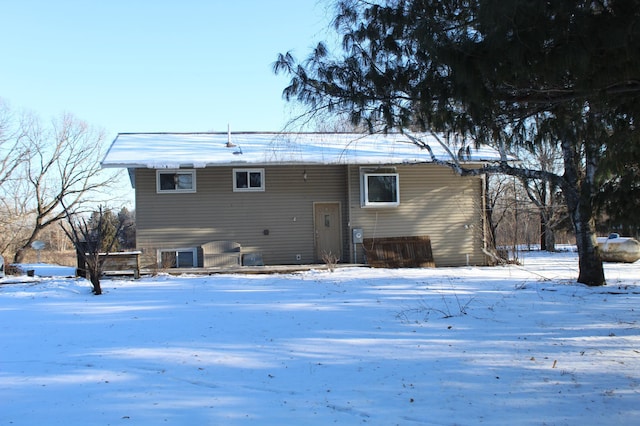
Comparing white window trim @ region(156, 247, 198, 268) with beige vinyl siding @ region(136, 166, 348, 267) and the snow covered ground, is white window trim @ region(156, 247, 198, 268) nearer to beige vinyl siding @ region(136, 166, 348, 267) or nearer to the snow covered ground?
beige vinyl siding @ region(136, 166, 348, 267)

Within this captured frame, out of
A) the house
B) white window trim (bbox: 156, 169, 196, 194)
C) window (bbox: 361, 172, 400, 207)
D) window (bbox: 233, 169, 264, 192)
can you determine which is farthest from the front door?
white window trim (bbox: 156, 169, 196, 194)

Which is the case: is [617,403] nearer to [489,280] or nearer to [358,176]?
[489,280]

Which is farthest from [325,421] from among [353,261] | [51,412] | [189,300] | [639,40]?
[353,261]

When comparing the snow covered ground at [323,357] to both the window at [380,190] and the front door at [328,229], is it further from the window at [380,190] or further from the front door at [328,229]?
the front door at [328,229]

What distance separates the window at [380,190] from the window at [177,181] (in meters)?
5.37

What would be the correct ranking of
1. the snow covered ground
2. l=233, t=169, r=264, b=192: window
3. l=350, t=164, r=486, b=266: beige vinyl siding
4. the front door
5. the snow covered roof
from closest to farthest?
the snow covered ground, the snow covered roof, l=233, t=169, r=264, b=192: window, l=350, t=164, r=486, b=266: beige vinyl siding, the front door

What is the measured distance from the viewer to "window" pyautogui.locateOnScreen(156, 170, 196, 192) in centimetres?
1492

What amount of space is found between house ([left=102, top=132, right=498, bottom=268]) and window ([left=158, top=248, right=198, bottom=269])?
0.03 meters

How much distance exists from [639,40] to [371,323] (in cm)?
473

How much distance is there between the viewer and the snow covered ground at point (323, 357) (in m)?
3.97

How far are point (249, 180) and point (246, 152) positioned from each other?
104 cm

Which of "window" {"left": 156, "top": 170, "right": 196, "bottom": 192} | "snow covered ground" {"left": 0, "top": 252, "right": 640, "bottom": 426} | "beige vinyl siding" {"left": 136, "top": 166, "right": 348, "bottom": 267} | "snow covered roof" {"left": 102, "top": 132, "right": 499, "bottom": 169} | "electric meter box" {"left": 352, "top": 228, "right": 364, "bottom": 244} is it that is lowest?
"snow covered ground" {"left": 0, "top": 252, "right": 640, "bottom": 426}

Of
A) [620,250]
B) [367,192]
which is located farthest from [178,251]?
[620,250]

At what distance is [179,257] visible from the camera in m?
14.9
